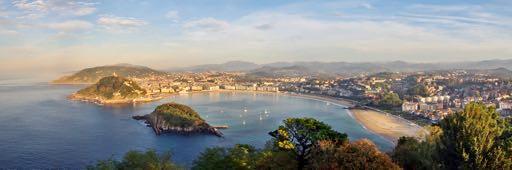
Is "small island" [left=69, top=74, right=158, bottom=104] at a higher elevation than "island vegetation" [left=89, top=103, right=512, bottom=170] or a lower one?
lower

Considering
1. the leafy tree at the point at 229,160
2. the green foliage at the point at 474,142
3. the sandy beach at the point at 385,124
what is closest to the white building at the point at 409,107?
the sandy beach at the point at 385,124

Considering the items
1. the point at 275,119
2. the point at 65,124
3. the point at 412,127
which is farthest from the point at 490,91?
the point at 65,124

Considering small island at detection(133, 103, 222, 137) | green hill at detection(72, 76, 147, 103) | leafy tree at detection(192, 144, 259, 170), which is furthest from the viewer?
green hill at detection(72, 76, 147, 103)

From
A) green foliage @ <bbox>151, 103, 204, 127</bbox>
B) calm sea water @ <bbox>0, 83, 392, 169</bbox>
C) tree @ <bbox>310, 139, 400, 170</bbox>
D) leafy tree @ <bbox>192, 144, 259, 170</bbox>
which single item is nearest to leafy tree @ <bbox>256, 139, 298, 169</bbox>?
leafy tree @ <bbox>192, 144, 259, 170</bbox>

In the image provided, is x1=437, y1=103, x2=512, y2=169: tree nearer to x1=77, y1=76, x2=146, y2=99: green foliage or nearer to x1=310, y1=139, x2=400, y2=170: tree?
x1=310, y1=139, x2=400, y2=170: tree

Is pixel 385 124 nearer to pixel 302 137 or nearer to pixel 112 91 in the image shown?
pixel 302 137
